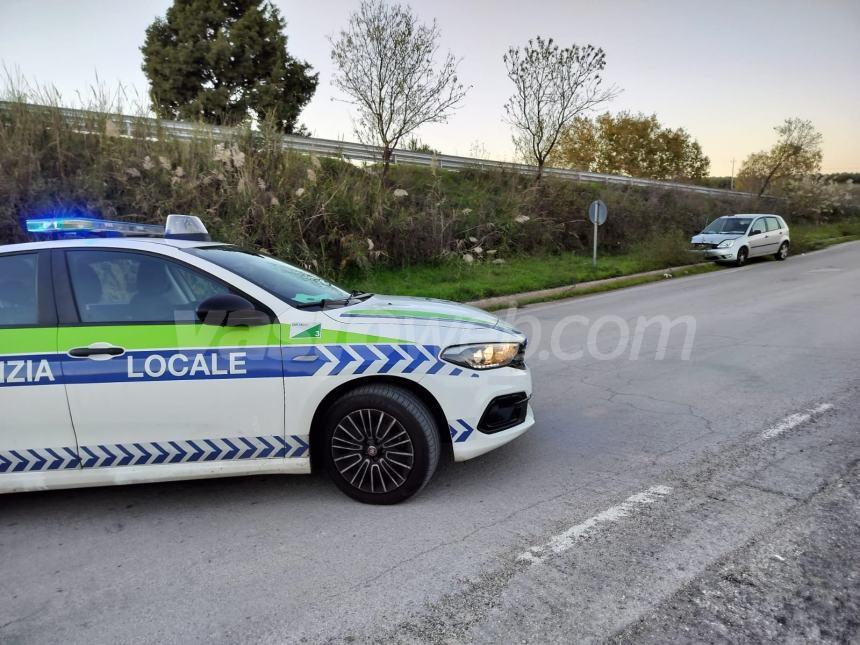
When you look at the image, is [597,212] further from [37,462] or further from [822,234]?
[822,234]

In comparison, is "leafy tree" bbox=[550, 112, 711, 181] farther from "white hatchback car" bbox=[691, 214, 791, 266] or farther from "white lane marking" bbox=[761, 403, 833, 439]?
"white lane marking" bbox=[761, 403, 833, 439]

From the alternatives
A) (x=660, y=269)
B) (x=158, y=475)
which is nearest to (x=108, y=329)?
(x=158, y=475)

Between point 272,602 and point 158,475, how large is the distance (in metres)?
1.27

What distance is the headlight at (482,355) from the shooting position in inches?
138

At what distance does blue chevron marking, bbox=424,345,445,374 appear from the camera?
11.3ft

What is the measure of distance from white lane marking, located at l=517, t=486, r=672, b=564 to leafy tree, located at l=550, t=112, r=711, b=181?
40.8 meters

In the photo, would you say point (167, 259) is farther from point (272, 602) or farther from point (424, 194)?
point (424, 194)

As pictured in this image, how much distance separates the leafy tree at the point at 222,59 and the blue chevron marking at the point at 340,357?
2990 cm

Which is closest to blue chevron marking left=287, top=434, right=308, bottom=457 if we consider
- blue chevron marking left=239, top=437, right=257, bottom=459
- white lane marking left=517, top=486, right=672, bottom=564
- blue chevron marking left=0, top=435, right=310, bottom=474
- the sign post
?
blue chevron marking left=0, top=435, right=310, bottom=474

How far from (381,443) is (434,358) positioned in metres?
0.60

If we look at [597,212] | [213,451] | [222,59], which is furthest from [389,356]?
[222,59]

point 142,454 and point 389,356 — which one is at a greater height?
point 389,356

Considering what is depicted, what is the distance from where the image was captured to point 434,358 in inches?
136

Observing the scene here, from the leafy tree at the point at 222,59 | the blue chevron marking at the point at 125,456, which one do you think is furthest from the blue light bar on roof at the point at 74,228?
the leafy tree at the point at 222,59
